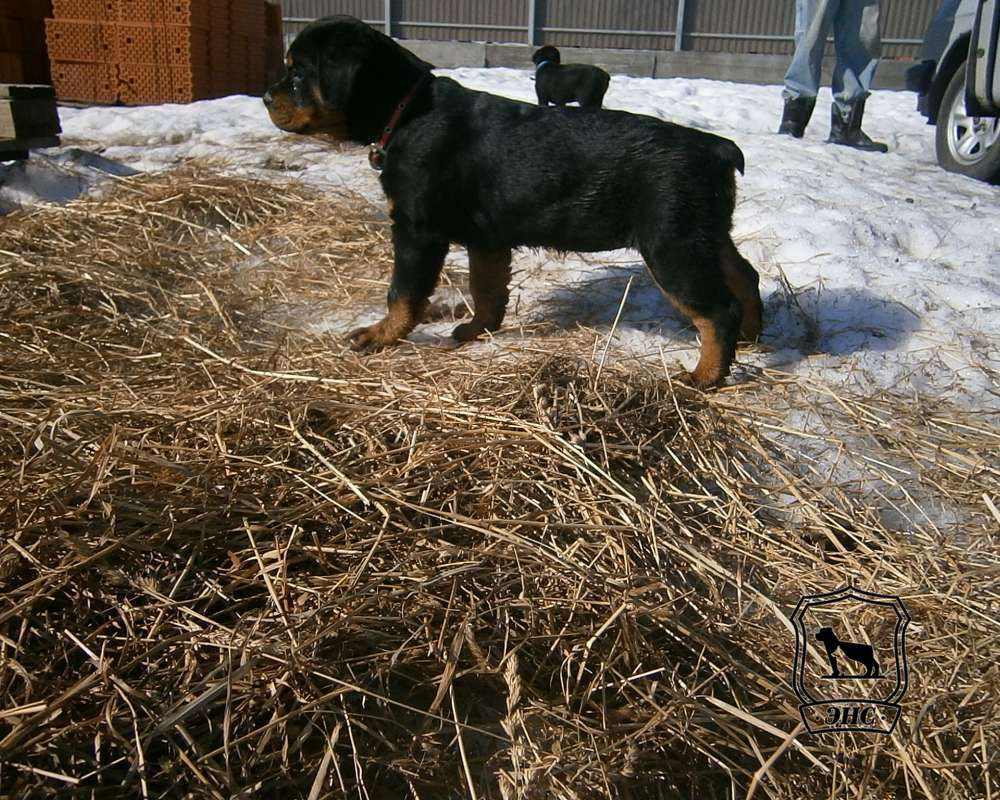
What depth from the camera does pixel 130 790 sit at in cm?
139

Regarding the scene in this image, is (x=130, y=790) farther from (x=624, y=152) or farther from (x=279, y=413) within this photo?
(x=624, y=152)

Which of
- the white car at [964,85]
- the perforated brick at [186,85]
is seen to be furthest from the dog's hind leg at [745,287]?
the perforated brick at [186,85]

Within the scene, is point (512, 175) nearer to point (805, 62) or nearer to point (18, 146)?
point (18, 146)

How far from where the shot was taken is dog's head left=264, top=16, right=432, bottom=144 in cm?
325

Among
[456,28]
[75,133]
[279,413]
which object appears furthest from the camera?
[456,28]

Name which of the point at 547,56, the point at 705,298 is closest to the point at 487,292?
the point at 705,298

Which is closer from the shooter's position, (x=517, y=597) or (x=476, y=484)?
(x=517, y=597)

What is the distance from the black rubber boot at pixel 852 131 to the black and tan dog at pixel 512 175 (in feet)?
15.5

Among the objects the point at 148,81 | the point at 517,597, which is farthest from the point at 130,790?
the point at 148,81

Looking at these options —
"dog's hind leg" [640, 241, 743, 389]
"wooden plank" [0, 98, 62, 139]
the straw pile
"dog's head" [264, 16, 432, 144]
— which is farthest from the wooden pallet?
"dog's hind leg" [640, 241, 743, 389]

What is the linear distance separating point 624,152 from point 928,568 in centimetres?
192

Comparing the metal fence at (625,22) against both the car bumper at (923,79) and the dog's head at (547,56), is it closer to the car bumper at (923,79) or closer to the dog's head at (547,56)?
the dog's head at (547,56)

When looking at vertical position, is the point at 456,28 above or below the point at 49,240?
above

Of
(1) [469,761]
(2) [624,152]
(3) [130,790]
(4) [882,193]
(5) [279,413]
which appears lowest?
(1) [469,761]
